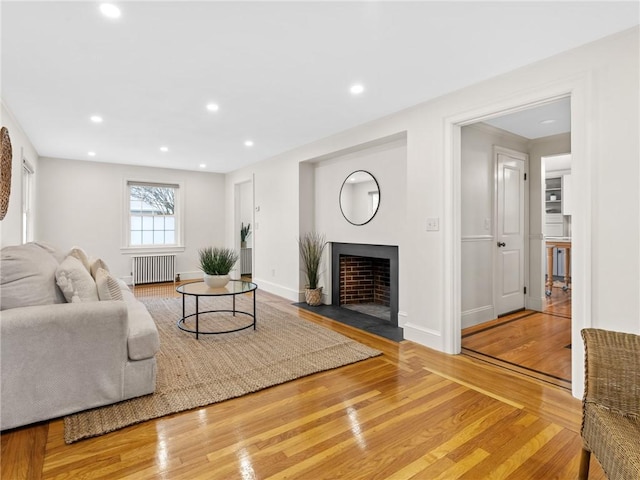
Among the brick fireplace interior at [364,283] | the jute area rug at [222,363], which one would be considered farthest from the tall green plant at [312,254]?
the jute area rug at [222,363]

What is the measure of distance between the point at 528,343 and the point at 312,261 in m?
2.76

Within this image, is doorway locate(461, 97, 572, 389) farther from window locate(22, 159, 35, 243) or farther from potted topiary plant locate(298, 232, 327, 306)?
window locate(22, 159, 35, 243)

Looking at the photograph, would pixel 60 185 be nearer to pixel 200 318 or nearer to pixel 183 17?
pixel 200 318

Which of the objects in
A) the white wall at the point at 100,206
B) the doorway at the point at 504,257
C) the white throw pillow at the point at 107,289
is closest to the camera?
the white throw pillow at the point at 107,289

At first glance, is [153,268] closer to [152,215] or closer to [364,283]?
[152,215]

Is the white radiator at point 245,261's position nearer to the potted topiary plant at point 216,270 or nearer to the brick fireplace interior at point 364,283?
the brick fireplace interior at point 364,283

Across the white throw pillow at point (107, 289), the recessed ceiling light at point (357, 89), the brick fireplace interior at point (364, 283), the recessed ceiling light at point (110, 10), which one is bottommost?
the brick fireplace interior at point (364, 283)

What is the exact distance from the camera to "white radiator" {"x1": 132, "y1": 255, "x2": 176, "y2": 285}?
657 centimetres

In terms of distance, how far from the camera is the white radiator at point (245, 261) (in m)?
7.89

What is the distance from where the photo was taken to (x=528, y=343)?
3291mm

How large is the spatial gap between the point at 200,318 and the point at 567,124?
4.67 meters

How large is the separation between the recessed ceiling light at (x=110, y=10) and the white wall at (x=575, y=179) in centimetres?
247

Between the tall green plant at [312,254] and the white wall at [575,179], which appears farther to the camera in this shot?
the tall green plant at [312,254]

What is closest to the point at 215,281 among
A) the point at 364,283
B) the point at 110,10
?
the point at 364,283
